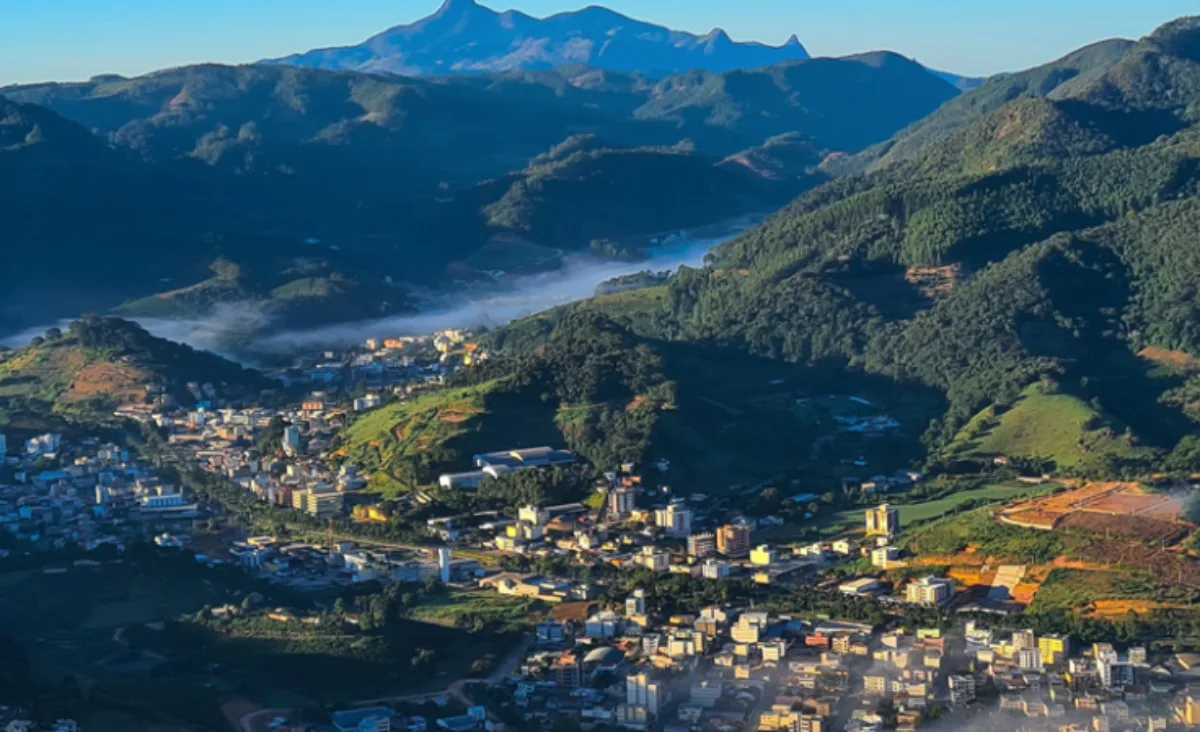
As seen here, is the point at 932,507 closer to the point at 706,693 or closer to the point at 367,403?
the point at 706,693

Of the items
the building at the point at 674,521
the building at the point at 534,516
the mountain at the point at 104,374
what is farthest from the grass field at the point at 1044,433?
the mountain at the point at 104,374

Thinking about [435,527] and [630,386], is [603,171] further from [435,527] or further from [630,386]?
[435,527]

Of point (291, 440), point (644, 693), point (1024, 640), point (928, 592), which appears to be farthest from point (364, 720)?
point (291, 440)

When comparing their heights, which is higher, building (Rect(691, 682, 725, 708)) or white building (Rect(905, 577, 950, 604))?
white building (Rect(905, 577, 950, 604))

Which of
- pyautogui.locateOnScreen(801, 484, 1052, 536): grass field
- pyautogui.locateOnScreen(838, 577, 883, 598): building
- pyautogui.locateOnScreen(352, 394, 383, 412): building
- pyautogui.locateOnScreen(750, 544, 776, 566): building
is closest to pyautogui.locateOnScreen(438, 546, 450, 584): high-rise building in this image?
pyautogui.locateOnScreen(750, 544, 776, 566): building

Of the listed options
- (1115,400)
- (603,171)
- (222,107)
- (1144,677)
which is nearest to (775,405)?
(1115,400)

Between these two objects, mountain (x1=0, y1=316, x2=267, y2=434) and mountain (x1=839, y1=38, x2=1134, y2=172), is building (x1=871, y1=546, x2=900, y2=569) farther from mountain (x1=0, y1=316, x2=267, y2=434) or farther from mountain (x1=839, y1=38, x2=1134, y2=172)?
mountain (x1=839, y1=38, x2=1134, y2=172)
